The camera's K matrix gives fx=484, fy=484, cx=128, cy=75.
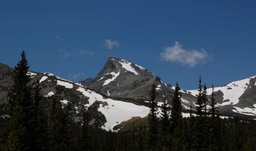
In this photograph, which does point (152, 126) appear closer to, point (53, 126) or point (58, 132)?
point (58, 132)

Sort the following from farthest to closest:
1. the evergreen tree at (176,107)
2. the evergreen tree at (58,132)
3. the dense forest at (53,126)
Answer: the evergreen tree at (176,107), the evergreen tree at (58,132), the dense forest at (53,126)

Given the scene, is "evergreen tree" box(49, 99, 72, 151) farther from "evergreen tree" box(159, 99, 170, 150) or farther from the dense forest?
"evergreen tree" box(159, 99, 170, 150)

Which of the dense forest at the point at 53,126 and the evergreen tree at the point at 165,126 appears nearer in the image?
the dense forest at the point at 53,126

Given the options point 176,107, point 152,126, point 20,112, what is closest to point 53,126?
point 20,112

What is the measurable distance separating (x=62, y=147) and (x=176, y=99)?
21.7 meters

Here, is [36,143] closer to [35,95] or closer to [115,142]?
[35,95]

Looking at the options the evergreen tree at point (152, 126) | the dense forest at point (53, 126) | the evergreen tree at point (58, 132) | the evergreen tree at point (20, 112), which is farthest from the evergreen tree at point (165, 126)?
the evergreen tree at point (20, 112)

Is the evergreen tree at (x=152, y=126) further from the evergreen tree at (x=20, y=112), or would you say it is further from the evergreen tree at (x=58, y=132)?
the evergreen tree at (x=20, y=112)

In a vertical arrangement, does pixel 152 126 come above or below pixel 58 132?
above

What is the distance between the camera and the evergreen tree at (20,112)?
4062 centimetres

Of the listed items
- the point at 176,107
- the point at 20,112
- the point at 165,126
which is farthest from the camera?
the point at 165,126

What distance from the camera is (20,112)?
136 ft

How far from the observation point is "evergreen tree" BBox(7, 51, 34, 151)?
4062 centimetres

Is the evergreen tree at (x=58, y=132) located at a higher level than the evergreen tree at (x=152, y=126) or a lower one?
lower
